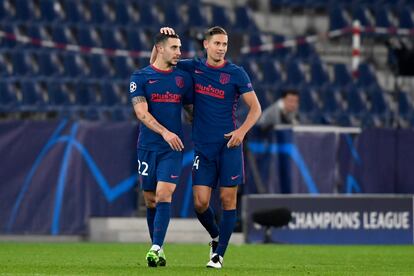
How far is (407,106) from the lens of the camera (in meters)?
24.0

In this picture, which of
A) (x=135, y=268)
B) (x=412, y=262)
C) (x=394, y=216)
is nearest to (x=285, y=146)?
(x=394, y=216)

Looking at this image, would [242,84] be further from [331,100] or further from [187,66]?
[331,100]

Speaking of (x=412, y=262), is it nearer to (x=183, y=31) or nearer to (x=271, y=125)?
(x=271, y=125)

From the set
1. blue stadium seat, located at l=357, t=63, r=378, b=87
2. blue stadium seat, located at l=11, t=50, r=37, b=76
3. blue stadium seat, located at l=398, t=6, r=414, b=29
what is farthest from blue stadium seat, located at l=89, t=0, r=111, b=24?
blue stadium seat, located at l=398, t=6, r=414, b=29

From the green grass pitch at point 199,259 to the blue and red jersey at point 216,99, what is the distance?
1.14m

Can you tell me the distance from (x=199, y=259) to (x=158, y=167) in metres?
2.03

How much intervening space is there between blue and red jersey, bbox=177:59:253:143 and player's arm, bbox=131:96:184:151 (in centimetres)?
30

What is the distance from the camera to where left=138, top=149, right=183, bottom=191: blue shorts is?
10.6 meters

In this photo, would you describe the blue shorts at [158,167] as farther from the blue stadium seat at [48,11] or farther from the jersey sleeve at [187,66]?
the blue stadium seat at [48,11]

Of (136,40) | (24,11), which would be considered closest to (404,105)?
(136,40)

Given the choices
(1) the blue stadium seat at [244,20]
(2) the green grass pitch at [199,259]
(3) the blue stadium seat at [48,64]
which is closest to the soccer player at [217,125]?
(2) the green grass pitch at [199,259]

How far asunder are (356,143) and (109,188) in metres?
3.64

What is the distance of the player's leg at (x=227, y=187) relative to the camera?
35.1 ft

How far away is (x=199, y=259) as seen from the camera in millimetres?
12484
